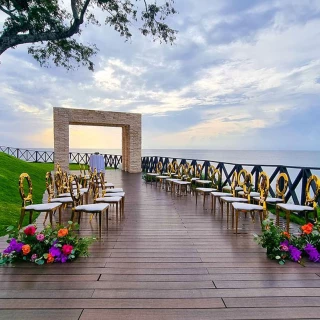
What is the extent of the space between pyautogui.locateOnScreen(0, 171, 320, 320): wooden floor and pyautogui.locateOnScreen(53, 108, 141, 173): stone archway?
950 centimetres

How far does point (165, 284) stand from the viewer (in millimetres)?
1978

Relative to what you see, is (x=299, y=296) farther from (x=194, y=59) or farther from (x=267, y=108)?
(x=267, y=108)

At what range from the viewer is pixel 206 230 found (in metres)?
3.49

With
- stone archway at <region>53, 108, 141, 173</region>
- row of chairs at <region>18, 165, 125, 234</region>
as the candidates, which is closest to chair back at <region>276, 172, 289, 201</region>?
row of chairs at <region>18, 165, 125, 234</region>

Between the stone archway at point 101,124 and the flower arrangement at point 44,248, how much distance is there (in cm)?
989

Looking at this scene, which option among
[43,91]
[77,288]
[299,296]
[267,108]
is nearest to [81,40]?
[43,91]

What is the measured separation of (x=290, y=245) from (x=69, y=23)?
6157 millimetres

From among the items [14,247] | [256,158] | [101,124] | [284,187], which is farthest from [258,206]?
[256,158]

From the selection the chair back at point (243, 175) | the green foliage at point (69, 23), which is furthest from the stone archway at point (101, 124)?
the chair back at point (243, 175)

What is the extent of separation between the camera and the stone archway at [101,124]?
11.8 metres

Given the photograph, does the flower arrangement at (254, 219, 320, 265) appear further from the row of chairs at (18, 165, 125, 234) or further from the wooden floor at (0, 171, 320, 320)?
the row of chairs at (18, 165, 125, 234)

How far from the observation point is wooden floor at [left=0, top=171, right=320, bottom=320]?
164cm

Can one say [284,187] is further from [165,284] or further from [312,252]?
[165,284]

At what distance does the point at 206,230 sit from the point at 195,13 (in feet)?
19.9
